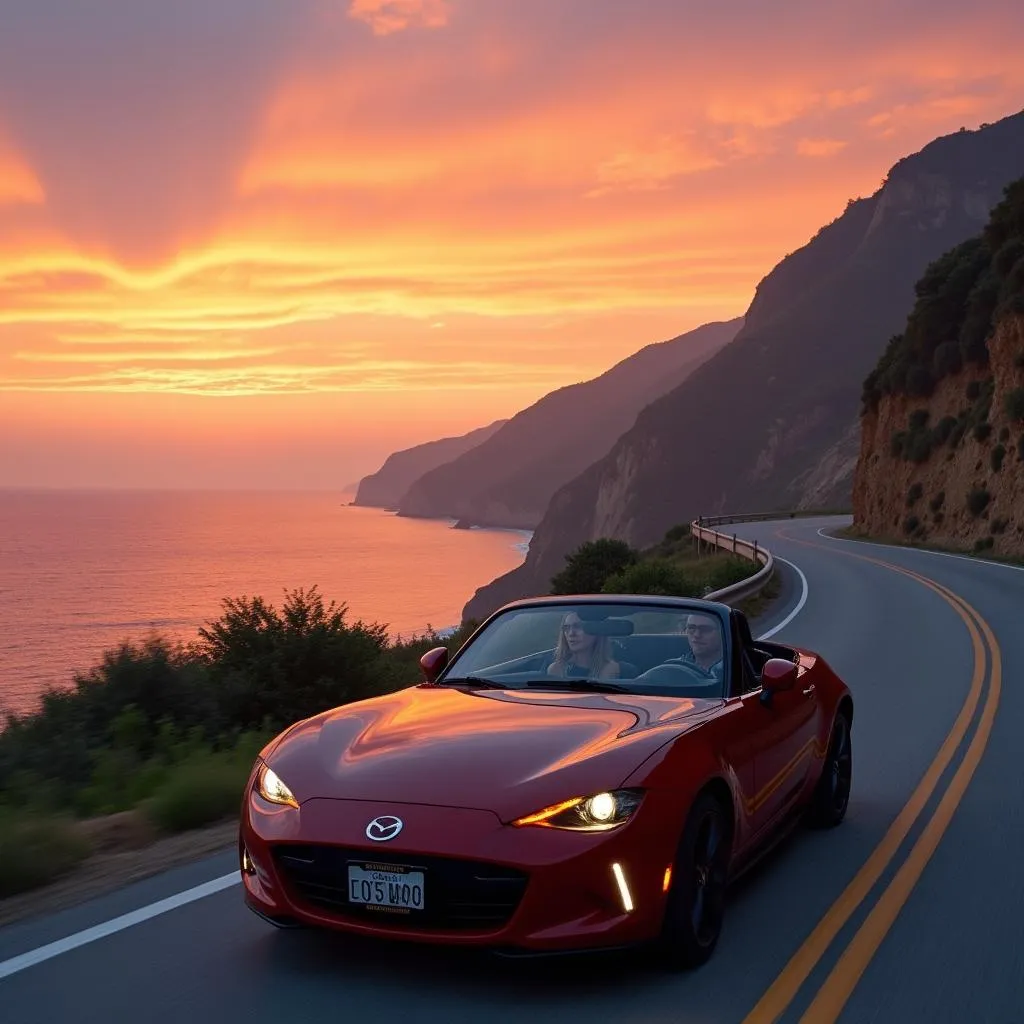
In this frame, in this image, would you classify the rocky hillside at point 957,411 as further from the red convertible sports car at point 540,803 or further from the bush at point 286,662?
the red convertible sports car at point 540,803

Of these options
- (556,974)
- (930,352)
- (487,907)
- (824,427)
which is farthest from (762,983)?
(824,427)

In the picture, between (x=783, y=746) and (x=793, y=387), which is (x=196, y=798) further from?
(x=793, y=387)

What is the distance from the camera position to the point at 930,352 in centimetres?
6109

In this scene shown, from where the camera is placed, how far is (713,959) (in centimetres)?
500

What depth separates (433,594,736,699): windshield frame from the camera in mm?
5984

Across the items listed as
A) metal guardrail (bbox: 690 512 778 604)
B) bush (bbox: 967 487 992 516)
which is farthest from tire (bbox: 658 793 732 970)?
bush (bbox: 967 487 992 516)

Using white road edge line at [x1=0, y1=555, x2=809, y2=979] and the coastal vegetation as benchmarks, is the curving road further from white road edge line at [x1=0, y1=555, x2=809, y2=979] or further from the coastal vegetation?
the coastal vegetation

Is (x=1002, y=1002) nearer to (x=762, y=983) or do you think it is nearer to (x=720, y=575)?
(x=762, y=983)

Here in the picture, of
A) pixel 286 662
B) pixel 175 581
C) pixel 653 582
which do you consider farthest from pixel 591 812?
pixel 175 581

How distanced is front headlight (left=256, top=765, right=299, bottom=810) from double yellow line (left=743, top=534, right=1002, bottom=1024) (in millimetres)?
1818

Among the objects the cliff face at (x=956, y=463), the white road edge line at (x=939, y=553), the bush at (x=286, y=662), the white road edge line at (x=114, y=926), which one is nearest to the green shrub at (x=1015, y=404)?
the cliff face at (x=956, y=463)

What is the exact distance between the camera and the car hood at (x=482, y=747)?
4629mm

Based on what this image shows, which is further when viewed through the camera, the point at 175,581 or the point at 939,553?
the point at 175,581

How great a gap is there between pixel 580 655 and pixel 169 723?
184 inches
